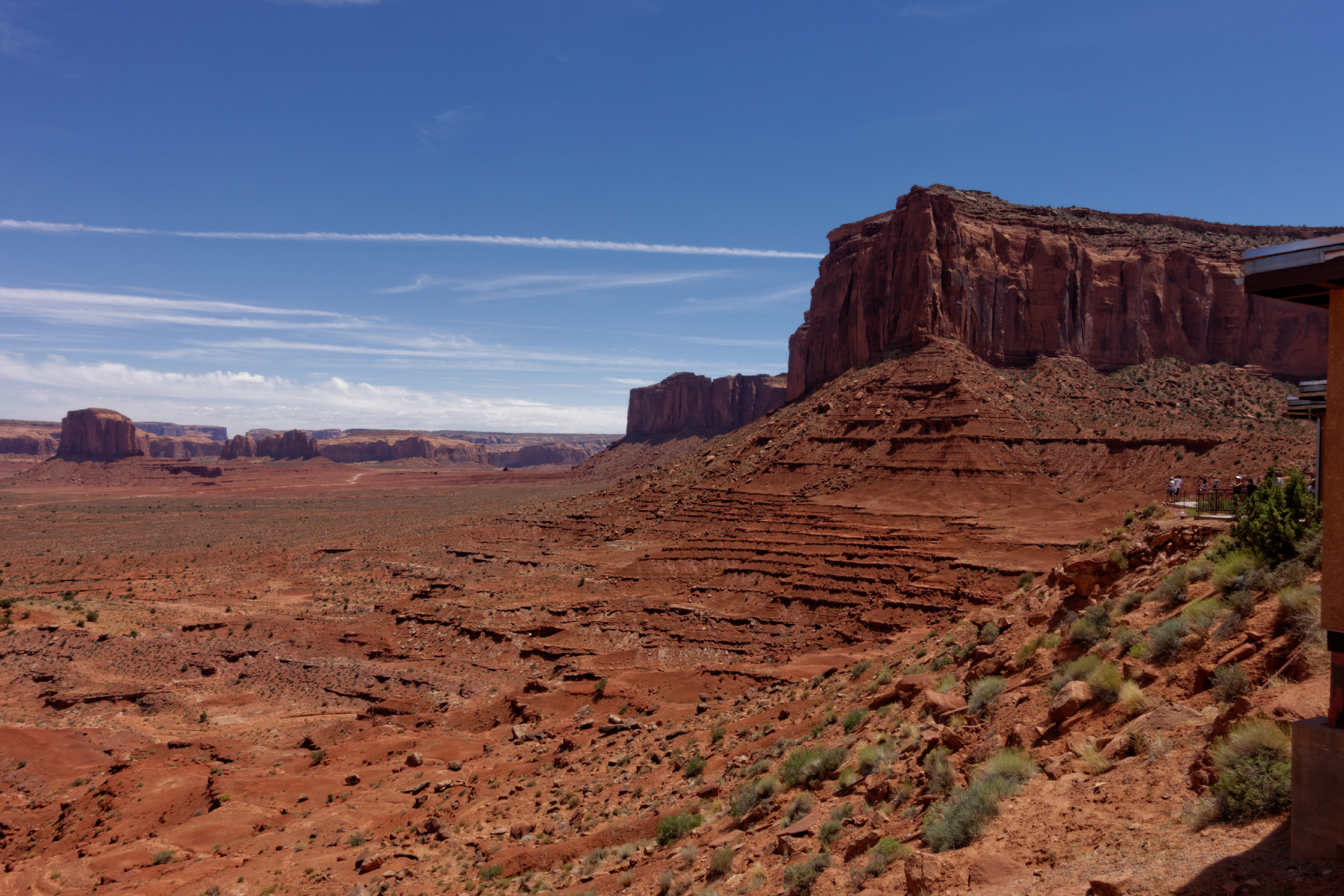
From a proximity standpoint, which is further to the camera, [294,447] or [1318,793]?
[294,447]

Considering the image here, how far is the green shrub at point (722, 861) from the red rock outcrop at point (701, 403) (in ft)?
430

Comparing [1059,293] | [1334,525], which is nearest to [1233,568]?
[1334,525]

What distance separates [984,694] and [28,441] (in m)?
238

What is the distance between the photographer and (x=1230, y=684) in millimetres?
6672

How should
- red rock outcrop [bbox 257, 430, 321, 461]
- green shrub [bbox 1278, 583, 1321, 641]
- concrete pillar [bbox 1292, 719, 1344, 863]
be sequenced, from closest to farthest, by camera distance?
concrete pillar [bbox 1292, 719, 1344, 863] < green shrub [bbox 1278, 583, 1321, 641] < red rock outcrop [bbox 257, 430, 321, 461]

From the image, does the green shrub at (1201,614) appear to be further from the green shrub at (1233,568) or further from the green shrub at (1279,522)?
the green shrub at (1279,522)

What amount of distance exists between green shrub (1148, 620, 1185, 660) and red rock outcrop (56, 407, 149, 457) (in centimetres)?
18961

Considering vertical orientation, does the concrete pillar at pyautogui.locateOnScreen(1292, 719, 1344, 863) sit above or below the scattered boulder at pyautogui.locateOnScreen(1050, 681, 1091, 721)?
above

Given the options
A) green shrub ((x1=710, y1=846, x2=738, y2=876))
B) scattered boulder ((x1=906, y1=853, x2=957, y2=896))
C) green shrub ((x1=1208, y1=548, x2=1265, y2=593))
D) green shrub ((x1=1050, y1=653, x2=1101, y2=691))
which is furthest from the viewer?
green shrub ((x1=1050, y1=653, x2=1101, y2=691))

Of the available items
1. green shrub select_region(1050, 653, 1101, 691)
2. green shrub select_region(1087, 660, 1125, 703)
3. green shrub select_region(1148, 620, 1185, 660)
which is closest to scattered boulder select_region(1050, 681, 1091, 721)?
green shrub select_region(1087, 660, 1125, 703)

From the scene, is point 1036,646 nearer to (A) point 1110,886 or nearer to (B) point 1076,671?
(B) point 1076,671

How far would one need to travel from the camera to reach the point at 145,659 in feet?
80.9

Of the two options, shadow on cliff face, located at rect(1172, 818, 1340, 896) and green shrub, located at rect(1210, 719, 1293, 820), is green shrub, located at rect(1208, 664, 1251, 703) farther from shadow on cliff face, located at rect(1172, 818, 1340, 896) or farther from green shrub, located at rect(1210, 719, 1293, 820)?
shadow on cliff face, located at rect(1172, 818, 1340, 896)

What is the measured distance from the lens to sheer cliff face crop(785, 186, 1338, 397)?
62250mm
